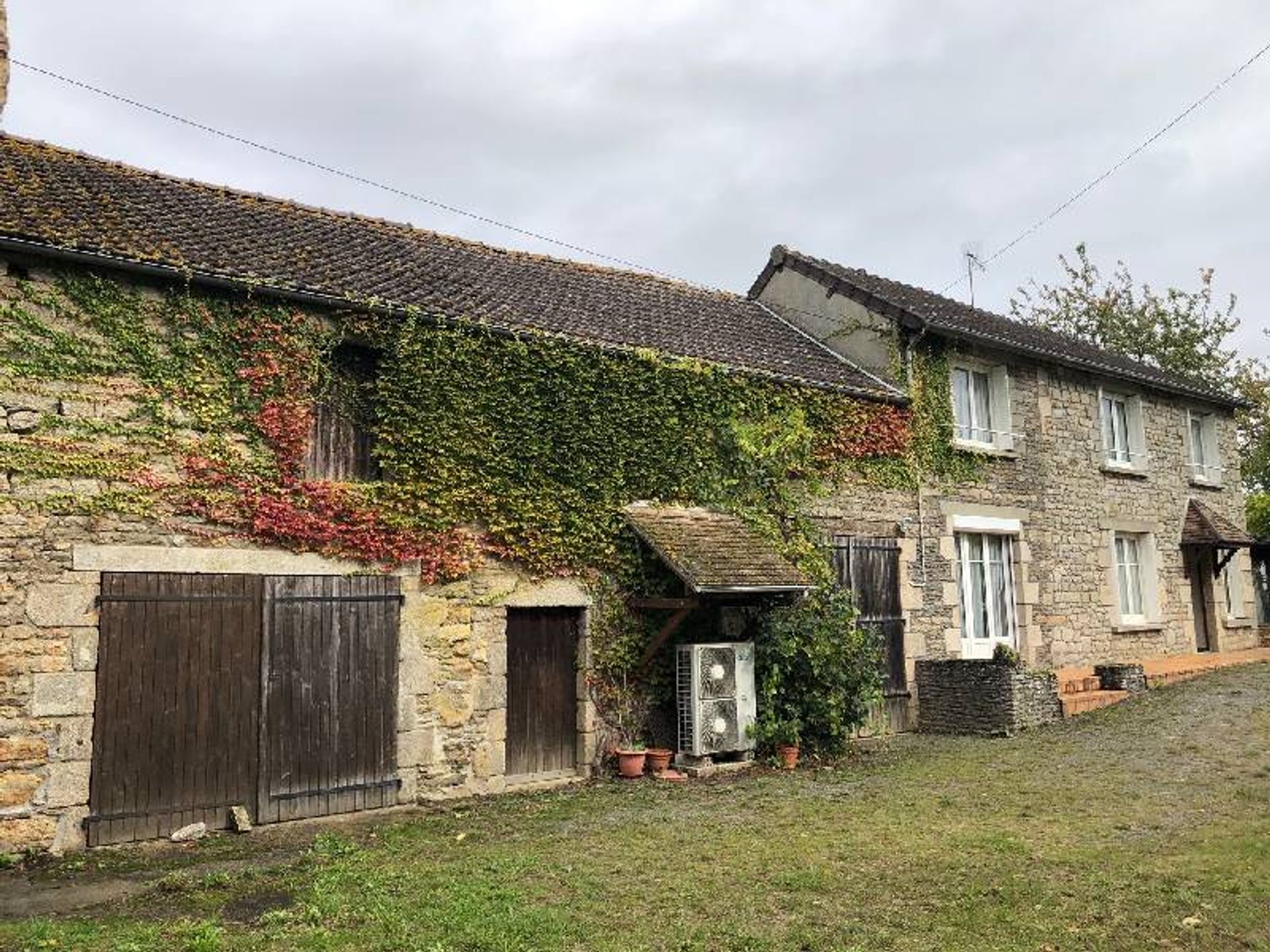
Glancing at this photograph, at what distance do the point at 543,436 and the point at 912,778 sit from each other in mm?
4911

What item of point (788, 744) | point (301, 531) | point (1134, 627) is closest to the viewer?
point (301, 531)

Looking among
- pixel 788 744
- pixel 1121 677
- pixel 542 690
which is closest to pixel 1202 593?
pixel 1121 677

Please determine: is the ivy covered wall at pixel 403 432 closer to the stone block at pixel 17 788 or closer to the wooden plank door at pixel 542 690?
the wooden plank door at pixel 542 690

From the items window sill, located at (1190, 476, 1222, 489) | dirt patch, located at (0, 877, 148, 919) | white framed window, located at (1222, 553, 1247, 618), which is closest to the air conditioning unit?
dirt patch, located at (0, 877, 148, 919)

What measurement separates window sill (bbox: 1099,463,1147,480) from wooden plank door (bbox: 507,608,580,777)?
33.0ft

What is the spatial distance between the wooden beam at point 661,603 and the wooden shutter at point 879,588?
2.85 m

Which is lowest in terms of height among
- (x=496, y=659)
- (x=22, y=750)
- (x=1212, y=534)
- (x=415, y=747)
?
(x=415, y=747)

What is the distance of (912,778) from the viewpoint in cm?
889

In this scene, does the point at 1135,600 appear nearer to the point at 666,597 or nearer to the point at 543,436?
the point at 666,597

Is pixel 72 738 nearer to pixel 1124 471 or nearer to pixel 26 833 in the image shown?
pixel 26 833

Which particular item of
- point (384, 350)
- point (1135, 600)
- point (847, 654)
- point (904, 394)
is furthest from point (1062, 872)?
point (1135, 600)

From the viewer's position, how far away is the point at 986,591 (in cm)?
1325

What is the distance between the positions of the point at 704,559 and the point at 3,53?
8.62m

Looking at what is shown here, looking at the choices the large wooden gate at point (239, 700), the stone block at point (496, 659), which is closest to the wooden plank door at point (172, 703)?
the large wooden gate at point (239, 700)
